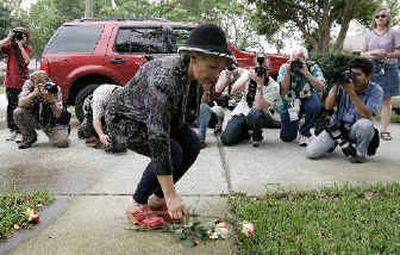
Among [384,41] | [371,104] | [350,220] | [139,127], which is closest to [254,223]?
[350,220]

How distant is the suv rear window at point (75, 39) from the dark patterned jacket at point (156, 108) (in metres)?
5.36

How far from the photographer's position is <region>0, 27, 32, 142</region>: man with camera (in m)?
7.13

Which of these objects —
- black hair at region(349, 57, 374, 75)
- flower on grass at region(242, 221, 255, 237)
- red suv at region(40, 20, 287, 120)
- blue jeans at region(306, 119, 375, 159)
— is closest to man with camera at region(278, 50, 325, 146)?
blue jeans at region(306, 119, 375, 159)

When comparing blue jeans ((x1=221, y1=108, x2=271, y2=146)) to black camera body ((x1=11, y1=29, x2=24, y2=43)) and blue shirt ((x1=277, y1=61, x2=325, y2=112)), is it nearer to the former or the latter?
blue shirt ((x1=277, y1=61, x2=325, y2=112))

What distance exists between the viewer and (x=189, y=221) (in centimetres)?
350

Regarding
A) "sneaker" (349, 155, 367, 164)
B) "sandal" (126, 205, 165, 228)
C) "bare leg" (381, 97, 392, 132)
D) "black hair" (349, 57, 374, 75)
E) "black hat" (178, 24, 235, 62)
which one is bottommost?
"sneaker" (349, 155, 367, 164)

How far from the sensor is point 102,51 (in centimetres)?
833

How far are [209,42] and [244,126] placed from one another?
3.89 meters

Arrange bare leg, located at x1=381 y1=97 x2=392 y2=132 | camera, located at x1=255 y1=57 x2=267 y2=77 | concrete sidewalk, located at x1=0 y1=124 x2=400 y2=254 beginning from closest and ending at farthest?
concrete sidewalk, located at x1=0 y1=124 x2=400 y2=254 → camera, located at x1=255 y1=57 x2=267 y2=77 → bare leg, located at x1=381 y1=97 x2=392 y2=132

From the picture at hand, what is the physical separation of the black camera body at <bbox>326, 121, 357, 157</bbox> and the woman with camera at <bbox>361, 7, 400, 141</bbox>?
1.56m

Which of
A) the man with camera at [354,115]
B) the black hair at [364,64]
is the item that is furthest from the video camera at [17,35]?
the black hair at [364,64]

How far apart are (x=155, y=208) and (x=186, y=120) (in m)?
0.77

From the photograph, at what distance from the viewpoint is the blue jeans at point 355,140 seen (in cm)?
541

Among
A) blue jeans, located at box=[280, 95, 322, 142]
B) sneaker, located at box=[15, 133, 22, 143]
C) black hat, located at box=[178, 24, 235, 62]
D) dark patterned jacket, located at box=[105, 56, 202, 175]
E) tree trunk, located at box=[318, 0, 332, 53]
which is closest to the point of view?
black hat, located at box=[178, 24, 235, 62]
